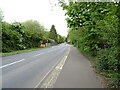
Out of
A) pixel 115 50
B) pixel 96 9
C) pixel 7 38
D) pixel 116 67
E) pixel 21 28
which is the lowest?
pixel 116 67

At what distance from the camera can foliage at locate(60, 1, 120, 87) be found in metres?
3.05

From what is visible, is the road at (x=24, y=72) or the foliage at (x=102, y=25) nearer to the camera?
the foliage at (x=102, y=25)

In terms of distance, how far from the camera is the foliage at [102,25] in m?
3.05

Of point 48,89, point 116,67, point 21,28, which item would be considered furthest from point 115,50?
point 21,28

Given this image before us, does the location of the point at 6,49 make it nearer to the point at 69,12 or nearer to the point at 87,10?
the point at 69,12

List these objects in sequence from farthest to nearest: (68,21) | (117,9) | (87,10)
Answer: (68,21)
(87,10)
(117,9)

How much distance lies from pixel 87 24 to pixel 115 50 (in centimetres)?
399

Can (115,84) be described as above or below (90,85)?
above

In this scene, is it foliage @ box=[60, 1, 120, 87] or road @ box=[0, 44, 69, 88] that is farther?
road @ box=[0, 44, 69, 88]

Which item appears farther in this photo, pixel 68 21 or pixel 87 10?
pixel 68 21

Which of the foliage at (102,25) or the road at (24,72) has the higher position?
the foliage at (102,25)

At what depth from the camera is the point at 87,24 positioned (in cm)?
673

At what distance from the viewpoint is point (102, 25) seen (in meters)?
3.44

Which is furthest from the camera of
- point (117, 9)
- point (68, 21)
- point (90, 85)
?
point (68, 21)
